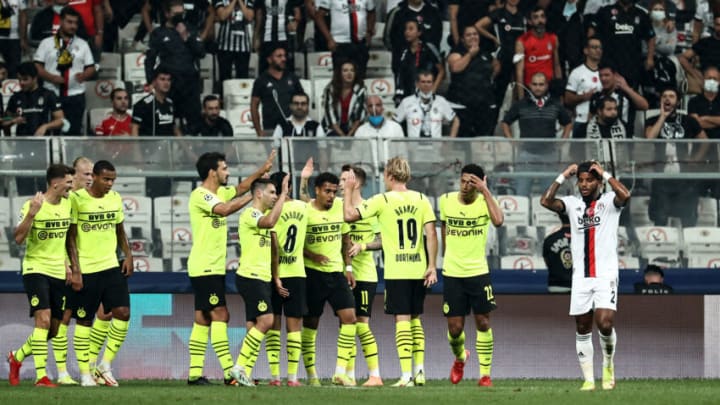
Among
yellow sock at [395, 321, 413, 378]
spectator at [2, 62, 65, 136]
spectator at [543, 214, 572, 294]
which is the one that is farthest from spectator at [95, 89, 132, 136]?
yellow sock at [395, 321, 413, 378]

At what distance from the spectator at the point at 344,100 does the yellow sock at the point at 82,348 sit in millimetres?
7008

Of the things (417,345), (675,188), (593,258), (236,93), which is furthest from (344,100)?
(593,258)

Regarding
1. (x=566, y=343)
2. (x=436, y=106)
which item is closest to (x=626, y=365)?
(x=566, y=343)

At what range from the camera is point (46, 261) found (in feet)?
50.1

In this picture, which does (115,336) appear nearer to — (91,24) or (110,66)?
(110,66)

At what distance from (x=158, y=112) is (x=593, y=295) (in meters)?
9.20

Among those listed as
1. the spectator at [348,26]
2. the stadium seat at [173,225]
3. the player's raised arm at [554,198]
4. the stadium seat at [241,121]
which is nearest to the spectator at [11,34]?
the stadium seat at [241,121]

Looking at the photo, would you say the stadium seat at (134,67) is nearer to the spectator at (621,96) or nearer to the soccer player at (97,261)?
the spectator at (621,96)

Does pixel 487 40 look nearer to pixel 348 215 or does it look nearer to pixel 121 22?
pixel 121 22

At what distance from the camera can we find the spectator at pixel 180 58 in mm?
22031

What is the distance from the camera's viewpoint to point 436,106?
71.9 ft

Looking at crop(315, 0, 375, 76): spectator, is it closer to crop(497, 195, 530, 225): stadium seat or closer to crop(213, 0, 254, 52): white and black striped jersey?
crop(213, 0, 254, 52): white and black striped jersey

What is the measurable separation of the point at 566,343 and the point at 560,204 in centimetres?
488

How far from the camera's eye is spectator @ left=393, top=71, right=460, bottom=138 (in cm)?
2180
